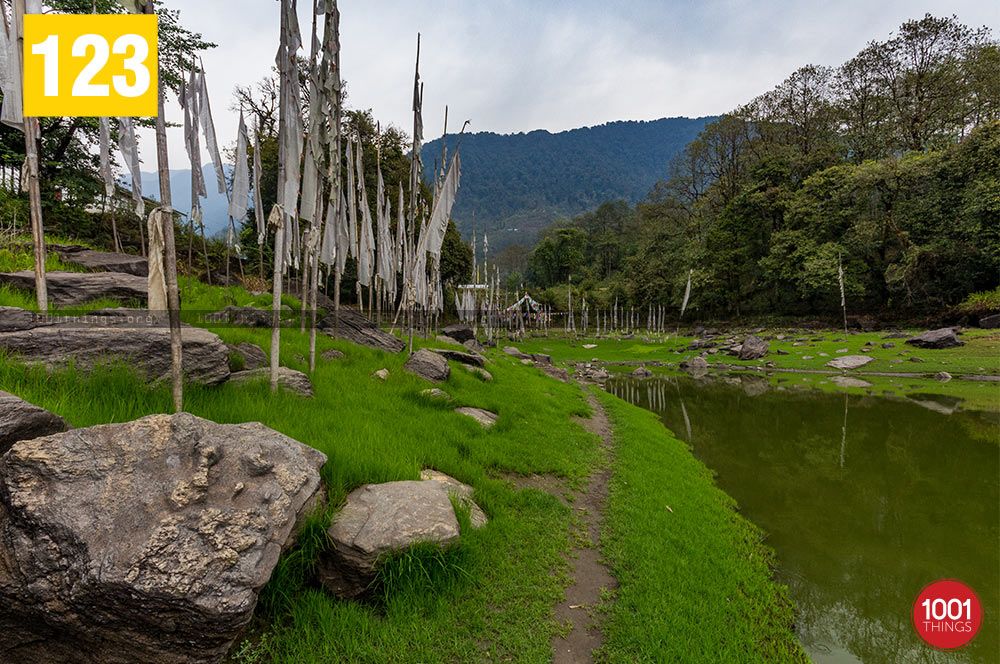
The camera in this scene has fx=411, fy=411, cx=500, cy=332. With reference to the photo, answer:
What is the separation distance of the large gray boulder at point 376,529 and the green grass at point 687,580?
87.4 inches

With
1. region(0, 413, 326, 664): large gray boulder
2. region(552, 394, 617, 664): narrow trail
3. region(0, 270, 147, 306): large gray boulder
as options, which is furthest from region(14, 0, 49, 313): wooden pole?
region(552, 394, 617, 664): narrow trail

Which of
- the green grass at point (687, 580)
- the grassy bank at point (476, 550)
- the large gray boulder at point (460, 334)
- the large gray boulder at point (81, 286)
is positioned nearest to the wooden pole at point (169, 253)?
the grassy bank at point (476, 550)

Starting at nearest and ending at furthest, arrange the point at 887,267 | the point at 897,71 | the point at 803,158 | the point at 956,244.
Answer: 1. the point at 956,244
2. the point at 887,267
3. the point at 897,71
4. the point at 803,158

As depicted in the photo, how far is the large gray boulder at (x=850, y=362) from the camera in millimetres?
27438

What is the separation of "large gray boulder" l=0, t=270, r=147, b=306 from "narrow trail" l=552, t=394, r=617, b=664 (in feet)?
36.6

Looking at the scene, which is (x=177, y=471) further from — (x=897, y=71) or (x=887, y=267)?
(x=897, y=71)

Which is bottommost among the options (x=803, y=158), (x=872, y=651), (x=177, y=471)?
(x=872, y=651)

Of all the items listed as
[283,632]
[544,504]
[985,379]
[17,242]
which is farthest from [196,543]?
[985,379]

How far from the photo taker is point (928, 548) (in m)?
7.23

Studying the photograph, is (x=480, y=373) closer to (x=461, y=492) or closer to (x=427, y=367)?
(x=427, y=367)

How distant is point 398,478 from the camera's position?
560 centimetres

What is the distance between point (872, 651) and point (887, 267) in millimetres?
43961

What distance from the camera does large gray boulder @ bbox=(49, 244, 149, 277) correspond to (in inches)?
461

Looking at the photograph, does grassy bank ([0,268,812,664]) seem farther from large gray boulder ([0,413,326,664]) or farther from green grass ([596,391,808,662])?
large gray boulder ([0,413,326,664])
